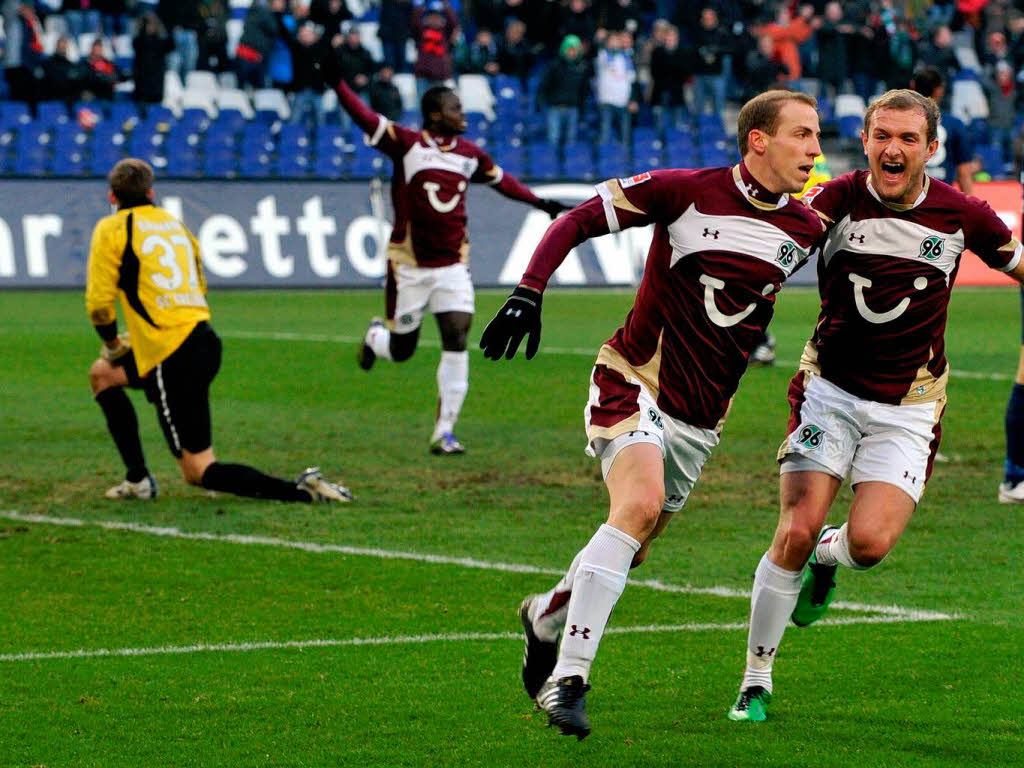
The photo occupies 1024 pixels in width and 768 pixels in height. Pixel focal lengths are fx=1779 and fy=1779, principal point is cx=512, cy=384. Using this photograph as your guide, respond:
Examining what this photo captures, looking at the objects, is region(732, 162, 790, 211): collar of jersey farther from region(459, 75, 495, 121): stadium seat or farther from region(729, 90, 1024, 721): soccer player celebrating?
region(459, 75, 495, 121): stadium seat

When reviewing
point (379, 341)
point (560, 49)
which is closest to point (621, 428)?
point (379, 341)

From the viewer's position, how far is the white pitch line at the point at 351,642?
643 centimetres

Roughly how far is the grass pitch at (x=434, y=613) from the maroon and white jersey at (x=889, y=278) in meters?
1.07

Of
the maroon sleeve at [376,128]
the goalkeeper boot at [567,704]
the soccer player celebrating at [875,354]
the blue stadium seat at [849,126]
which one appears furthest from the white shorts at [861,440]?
the blue stadium seat at [849,126]

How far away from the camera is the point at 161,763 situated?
503cm

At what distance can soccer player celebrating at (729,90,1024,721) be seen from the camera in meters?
5.72

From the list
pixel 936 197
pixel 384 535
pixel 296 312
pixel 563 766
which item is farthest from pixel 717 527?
pixel 296 312

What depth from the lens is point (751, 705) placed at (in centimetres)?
555

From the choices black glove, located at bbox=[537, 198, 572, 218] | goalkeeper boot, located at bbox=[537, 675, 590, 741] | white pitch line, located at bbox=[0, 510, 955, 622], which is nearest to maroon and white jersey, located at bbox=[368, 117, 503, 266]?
black glove, located at bbox=[537, 198, 572, 218]

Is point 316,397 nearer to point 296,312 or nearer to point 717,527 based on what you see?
point 717,527

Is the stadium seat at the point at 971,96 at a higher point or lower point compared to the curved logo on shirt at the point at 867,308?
lower

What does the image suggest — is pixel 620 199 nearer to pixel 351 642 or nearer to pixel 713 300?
pixel 713 300

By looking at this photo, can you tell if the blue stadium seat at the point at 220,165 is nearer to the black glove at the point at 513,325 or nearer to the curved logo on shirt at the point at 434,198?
the curved logo on shirt at the point at 434,198

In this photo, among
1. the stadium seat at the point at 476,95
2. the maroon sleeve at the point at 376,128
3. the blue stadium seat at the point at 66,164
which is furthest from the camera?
the stadium seat at the point at 476,95
